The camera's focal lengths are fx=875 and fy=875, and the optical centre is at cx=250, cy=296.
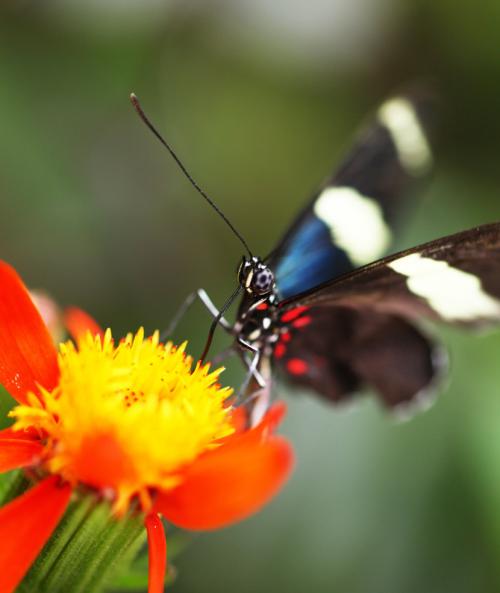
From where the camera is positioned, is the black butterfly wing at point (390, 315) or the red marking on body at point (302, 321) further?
the red marking on body at point (302, 321)

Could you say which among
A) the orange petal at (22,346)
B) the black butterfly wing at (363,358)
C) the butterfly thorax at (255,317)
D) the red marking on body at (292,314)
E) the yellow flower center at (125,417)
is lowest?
the black butterfly wing at (363,358)

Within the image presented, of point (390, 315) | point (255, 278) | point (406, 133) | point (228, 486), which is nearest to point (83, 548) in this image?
point (228, 486)

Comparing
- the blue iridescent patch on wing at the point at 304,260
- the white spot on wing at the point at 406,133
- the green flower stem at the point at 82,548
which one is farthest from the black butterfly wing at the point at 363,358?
the green flower stem at the point at 82,548

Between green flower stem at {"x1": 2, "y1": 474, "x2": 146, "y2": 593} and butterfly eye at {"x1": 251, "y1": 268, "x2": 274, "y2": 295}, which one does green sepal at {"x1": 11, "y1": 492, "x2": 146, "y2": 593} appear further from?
butterfly eye at {"x1": 251, "y1": 268, "x2": 274, "y2": 295}

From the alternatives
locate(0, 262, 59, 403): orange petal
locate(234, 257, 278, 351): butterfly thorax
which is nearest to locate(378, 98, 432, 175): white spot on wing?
locate(234, 257, 278, 351): butterfly thorax

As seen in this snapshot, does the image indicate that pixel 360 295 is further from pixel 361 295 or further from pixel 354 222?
pixel 354 222

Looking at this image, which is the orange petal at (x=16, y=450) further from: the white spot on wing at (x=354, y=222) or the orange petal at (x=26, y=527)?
the white spot on wing at (x=354, y=222)
